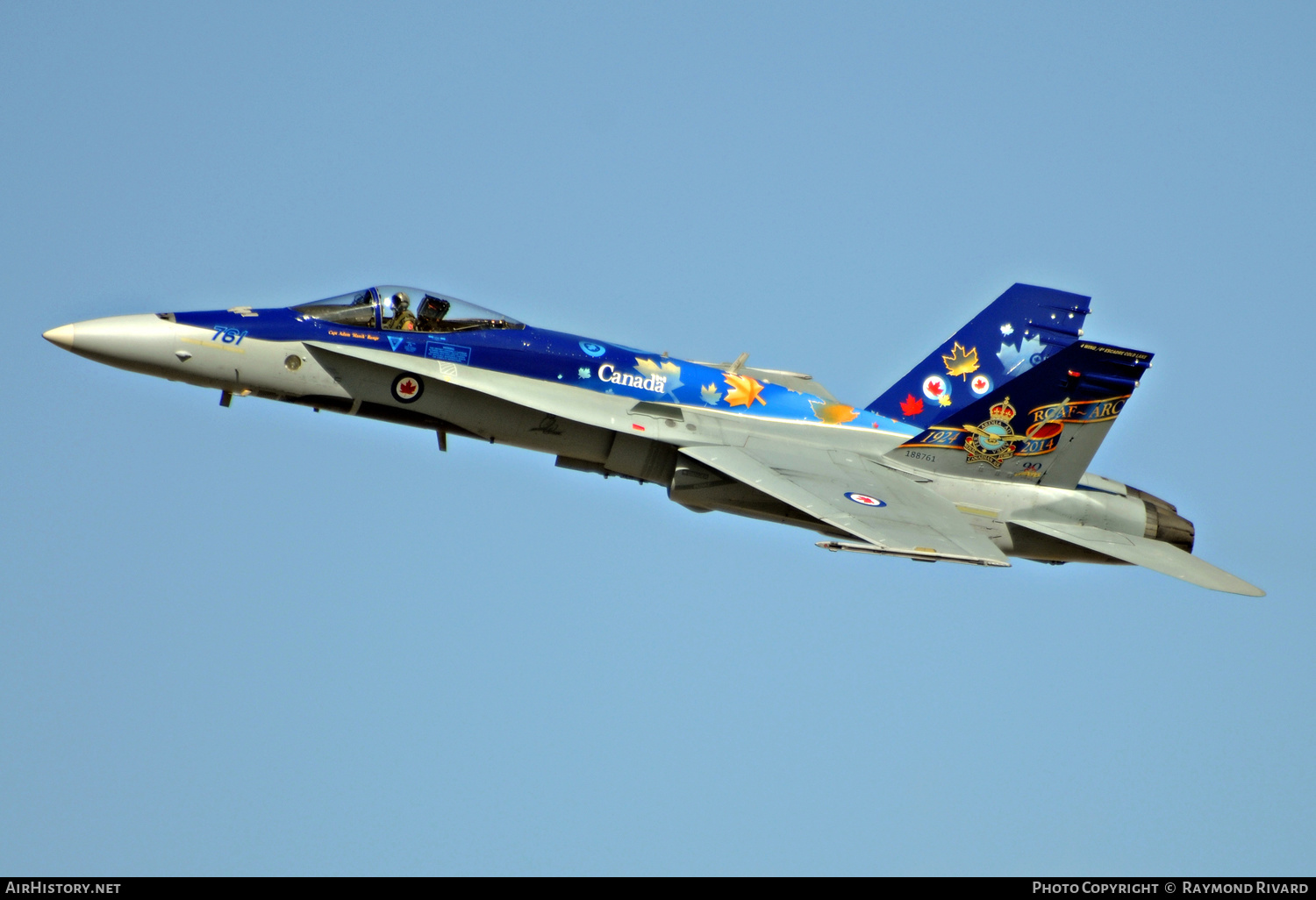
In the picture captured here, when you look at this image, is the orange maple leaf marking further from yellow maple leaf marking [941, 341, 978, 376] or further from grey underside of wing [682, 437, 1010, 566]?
yellow maple leaf marking [941, 341, 978, 376]

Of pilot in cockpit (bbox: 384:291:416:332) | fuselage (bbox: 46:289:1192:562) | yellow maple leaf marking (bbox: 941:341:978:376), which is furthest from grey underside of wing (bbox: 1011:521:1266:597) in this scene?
pilot in cockpit (bbox: 384:291:416:332)

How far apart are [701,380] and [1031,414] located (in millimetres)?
4602

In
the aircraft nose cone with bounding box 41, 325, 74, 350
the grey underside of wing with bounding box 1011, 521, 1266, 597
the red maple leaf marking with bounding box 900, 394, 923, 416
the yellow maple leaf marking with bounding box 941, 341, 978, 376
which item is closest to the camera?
the aircraft nose cone with bounding box 41, 325, 74, 350

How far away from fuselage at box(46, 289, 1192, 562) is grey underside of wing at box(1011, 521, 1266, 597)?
6.1 inches

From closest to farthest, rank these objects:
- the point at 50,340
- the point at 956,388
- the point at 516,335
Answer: the point at 50,340 → the point at 516,335 → the point at 956,388

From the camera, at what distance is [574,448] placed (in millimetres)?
20609

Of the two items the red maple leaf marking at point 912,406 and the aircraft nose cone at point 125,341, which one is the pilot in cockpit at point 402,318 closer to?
the aircraft nose cone at point 125,341

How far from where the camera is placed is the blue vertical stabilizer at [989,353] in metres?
23.2

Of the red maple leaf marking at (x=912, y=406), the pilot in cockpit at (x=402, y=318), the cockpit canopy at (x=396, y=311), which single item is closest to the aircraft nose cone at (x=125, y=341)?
the cockpit canopy at (x=396, y=311)

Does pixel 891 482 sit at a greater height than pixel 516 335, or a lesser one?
lesser

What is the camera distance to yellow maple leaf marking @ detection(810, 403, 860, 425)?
21.7 meters

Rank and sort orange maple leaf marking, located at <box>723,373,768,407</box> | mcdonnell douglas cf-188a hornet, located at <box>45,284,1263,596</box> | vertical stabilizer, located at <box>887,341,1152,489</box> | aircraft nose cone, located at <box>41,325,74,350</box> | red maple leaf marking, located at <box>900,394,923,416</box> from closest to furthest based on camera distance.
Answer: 1. aircraft nose cone, located at <box>41,325,74,350</box>
2. mcdonnell douglas cf-188a hornet, located at <box>45,284,1263,596</box>
3. vertical stabilizer, located at <box>887,341,1152,489</box>
4. orange maple leaf marking, located at <box>723,373,768,407</box>
5. red maple leaf marking, located at <box>900,394,923,416</box>
